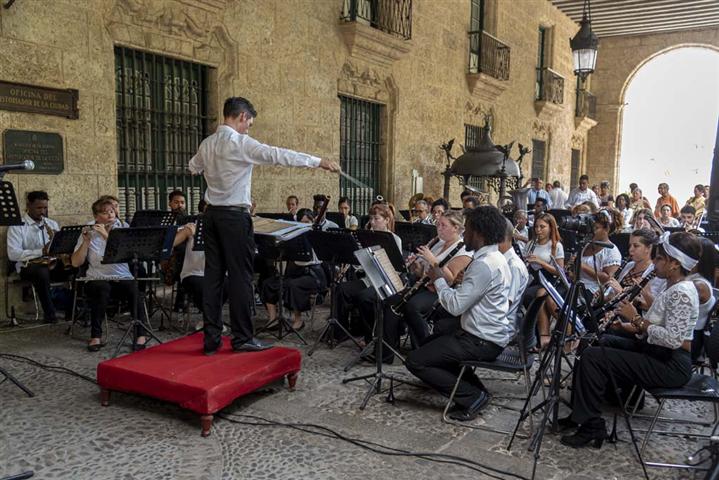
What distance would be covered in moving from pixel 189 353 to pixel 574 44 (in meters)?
7.99

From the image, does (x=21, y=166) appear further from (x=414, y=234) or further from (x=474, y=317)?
(x=414, y=234)

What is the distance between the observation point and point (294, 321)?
6.43m

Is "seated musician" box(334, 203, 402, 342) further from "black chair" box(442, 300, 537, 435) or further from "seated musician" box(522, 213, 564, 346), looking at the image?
"black chair" box(442, 300, 537, 435)

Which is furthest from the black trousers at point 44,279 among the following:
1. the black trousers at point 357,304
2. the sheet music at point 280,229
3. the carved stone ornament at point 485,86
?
the carved stone ornament at point 485,86

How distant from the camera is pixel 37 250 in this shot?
6.36m

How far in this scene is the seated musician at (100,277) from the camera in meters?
5.40

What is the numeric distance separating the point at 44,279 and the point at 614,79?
21364 millimetres

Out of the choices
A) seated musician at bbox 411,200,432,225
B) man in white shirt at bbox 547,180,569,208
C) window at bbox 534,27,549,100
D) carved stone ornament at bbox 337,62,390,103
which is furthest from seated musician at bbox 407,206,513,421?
window at bbox 534,27,549,100

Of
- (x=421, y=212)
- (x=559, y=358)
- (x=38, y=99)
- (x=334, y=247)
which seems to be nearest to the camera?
(x=559, y=358)

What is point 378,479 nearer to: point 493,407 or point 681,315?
point 493,407

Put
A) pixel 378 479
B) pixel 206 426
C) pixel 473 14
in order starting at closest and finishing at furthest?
pixel 378 479, pixel 206 426, pixel 473 14

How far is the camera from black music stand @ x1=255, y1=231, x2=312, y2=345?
18.6 feet

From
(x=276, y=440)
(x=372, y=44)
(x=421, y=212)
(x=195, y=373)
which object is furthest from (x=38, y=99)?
(x=372, y=44)

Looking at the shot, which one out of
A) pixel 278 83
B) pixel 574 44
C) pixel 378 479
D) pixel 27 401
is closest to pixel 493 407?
pixel 378 479
